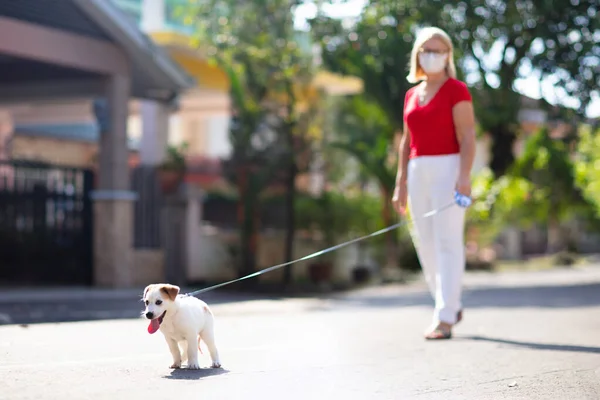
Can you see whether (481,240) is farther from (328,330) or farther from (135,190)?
(328,330)

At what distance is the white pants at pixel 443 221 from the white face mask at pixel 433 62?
642mm

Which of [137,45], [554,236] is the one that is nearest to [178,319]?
[137,45]

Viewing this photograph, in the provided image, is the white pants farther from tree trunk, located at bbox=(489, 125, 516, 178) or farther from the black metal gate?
tree trunk, located at bbox=(489, 125, 516, 178)

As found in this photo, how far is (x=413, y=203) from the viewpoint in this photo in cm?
890

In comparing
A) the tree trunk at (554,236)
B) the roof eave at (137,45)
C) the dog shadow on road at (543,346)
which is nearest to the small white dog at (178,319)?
the dog shadow on road at (543,346)

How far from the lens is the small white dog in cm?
616

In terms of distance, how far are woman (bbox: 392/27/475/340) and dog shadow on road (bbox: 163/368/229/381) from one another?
262 cm

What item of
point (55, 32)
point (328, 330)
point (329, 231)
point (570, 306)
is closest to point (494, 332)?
point (328, 330)

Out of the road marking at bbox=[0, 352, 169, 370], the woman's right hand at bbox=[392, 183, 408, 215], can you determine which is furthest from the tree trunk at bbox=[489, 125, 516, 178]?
the road marking at bbox=[0, 352, 169, 370]

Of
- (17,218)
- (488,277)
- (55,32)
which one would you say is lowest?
(488,277)

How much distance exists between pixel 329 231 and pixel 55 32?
8.31 metres

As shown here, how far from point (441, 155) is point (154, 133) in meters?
12.8

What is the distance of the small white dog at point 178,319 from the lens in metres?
6.16

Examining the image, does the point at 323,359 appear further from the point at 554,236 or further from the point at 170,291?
the point at 554,236
